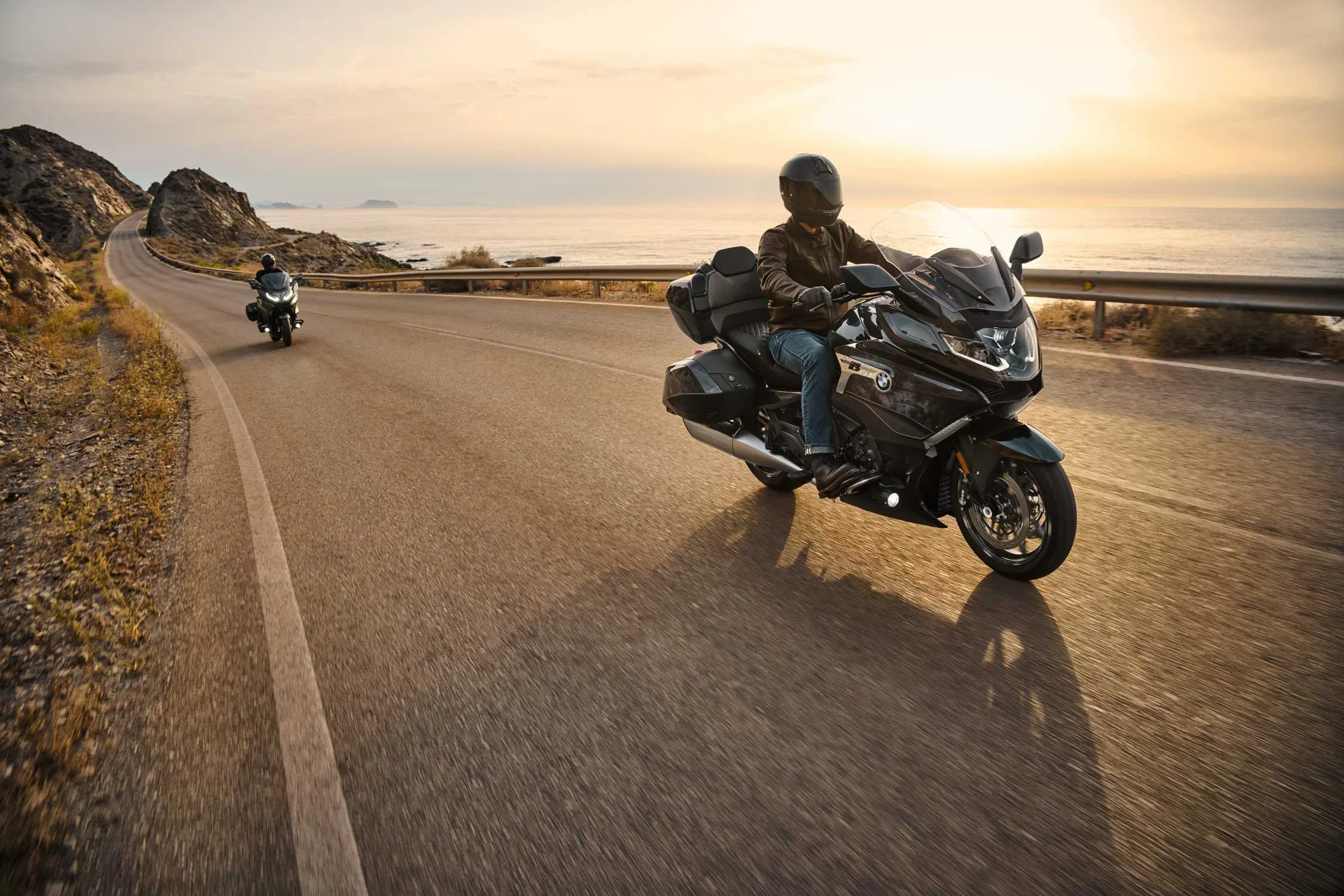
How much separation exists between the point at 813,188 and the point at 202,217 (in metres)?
98.5

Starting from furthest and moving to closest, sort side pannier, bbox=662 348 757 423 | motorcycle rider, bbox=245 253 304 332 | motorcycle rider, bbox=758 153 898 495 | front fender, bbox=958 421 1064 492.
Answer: motorcycle rider, bbox=245 253 304 332 → side pannier, bbox=662 348 757 423 → motorcycle rider, bbox=758 153 898 495 → front fender, bbox=958 421 1064 492

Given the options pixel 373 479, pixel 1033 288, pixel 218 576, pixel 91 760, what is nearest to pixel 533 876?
pixel 91 760

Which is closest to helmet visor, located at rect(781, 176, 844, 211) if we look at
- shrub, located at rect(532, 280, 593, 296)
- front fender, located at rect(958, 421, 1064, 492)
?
front fender, located at rect(958, 421, 1064, 492)

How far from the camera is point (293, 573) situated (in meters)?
4.40

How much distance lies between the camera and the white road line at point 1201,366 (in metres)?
6.74

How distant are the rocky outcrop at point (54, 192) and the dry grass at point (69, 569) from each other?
8336cm

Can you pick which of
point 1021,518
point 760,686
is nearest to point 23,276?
point 760,686

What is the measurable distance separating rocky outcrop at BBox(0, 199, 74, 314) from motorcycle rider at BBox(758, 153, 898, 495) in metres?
26.1

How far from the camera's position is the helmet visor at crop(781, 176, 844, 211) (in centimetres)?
433

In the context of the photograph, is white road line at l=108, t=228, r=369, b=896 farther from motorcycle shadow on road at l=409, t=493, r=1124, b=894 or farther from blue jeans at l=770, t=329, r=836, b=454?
blue jeans at l=770, t=329, r=836, b=454

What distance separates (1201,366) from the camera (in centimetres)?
756

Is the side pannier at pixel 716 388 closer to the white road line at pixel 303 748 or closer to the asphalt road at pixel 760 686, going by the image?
the asphalt road at pixel 760 686

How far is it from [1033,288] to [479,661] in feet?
29.6

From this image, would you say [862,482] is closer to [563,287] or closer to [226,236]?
[563,287]
